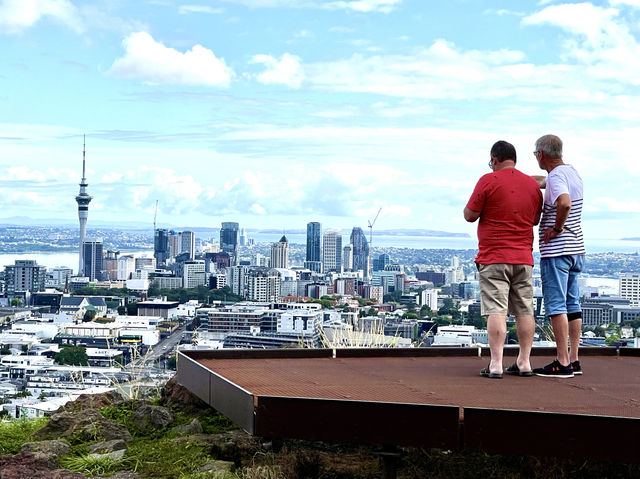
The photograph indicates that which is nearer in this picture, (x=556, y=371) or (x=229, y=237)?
(x=556, y=371)

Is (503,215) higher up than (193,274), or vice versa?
(503,215)

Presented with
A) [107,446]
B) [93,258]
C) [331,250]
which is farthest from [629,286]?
[93,258]

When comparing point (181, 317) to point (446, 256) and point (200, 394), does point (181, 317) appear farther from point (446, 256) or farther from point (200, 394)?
point (200, 394)

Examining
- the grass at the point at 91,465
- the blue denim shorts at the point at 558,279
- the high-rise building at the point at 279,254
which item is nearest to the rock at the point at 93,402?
the grass at the point at 91,465

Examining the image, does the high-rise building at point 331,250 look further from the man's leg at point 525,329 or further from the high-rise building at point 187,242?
the man's leg at point 525,329

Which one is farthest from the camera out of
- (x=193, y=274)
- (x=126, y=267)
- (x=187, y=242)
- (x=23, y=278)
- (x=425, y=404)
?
(x=187, y=242)

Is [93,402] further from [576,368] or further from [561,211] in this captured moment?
[561,211]

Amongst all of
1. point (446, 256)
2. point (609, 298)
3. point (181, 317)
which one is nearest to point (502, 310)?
point (609, 298)

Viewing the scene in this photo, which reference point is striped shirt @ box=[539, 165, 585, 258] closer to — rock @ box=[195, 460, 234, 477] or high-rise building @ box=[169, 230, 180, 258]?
Answer: rock @ box=[195, 460, 234, 477]
